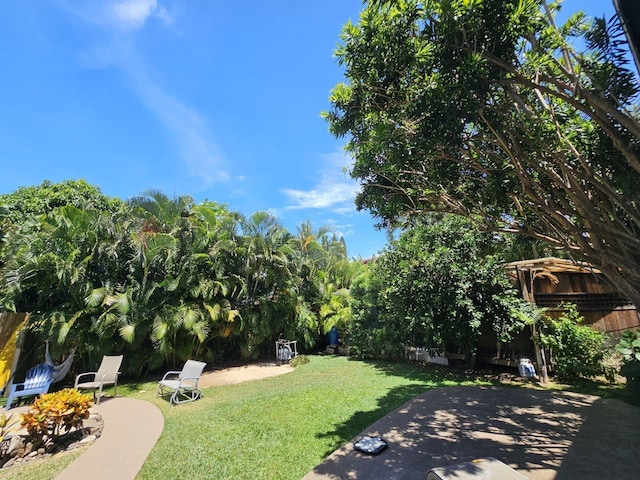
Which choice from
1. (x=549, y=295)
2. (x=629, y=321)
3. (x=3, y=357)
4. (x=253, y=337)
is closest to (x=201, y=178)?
(x=253, y=337)

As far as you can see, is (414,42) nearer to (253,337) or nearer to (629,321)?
(629,321)

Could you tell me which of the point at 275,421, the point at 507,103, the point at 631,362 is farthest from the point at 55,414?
the point at 631,362

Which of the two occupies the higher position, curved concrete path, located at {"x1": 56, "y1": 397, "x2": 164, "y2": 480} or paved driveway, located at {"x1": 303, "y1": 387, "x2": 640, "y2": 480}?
paved driveway, located at {"x1": 303, "y1": 387, "x2": 640, "y2": 480}

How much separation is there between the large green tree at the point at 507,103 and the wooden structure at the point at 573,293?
321 centimetres

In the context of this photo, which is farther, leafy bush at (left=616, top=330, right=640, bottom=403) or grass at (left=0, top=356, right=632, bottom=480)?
leafy bush at (left=616, top=330, right=640, bottom=403)

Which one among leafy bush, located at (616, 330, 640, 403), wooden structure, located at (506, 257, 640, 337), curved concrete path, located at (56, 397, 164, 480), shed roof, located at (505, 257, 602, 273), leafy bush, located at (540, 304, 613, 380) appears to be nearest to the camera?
curved concrete path, located at (56, 397, 164, 480)

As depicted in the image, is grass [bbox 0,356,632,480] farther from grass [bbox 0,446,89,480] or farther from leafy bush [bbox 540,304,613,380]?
leafy bush [bbox 540,304,613,380]

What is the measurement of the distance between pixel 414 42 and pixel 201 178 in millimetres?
14947

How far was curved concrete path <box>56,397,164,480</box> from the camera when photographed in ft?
12.3

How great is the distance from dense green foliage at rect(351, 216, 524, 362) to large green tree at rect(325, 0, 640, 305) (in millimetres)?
3223

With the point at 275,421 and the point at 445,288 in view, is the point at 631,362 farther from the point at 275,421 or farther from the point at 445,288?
the point at 275,421

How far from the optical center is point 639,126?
2.78 meters

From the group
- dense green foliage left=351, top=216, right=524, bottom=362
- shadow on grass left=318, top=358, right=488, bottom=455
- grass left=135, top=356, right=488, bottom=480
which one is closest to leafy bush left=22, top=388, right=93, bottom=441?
grass left=135, top=356, right=488, bottom=480

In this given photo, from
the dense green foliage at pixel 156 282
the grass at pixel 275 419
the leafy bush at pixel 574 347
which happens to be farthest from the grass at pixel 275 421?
the leafy bush at pixel 574 347
